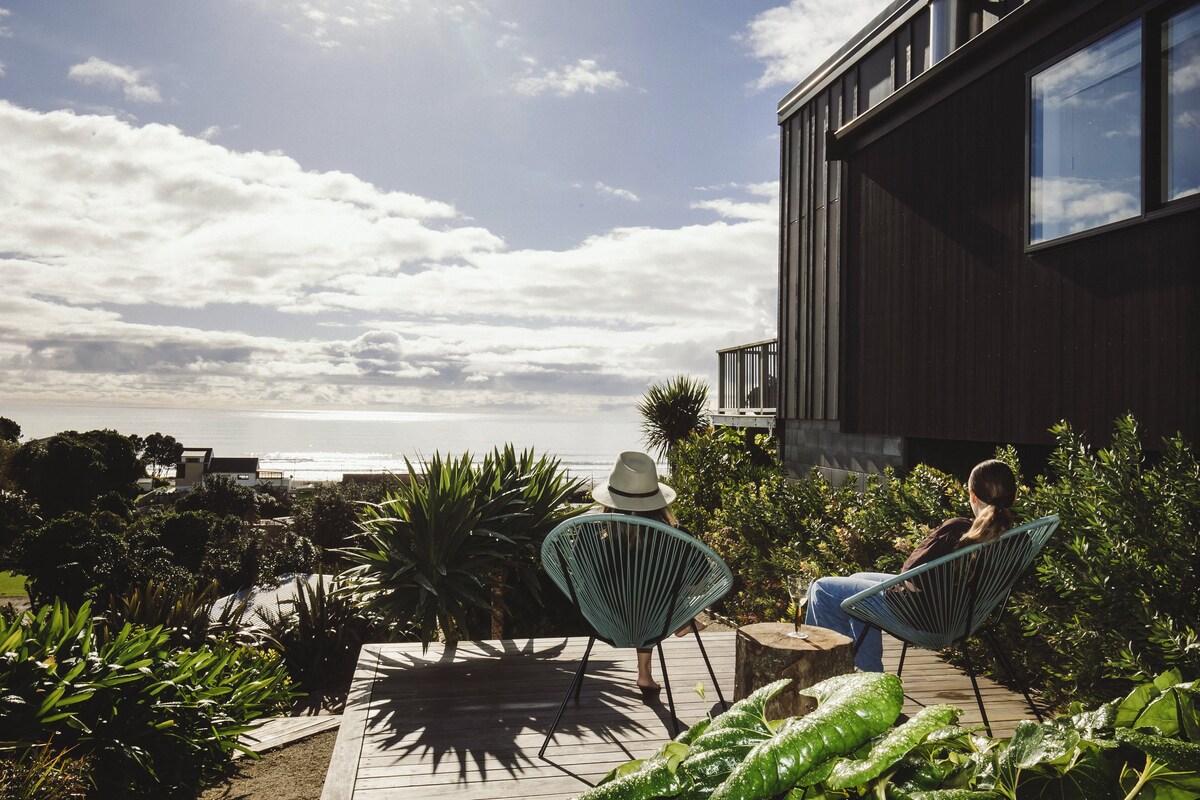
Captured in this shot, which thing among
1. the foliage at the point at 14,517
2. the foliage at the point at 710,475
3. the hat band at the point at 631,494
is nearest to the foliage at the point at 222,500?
the foliage at the point at 14,517

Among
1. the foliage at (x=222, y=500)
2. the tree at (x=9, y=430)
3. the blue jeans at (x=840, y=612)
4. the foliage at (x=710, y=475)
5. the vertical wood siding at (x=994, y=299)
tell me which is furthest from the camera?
the tree at (x=9, y=430)

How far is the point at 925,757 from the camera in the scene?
0.70 meters

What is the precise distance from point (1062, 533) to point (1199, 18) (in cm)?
402

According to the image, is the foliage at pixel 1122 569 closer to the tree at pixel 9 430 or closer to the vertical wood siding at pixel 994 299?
the vertical wood siding at pixel 994 299

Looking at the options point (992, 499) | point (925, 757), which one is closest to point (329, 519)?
point (992, 499)

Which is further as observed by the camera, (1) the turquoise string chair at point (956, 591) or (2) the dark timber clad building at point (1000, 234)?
(2) the dark timber clad building at point (1000, 234)

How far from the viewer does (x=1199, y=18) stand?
5395 mm

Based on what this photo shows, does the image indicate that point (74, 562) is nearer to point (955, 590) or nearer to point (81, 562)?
point (81, 562)

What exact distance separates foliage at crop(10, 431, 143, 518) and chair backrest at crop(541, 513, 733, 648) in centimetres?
2372

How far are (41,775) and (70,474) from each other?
996 inches

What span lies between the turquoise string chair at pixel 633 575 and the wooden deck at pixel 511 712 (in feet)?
A: 0.65

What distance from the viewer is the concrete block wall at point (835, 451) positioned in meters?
9.17

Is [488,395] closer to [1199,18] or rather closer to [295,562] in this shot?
[295,562]

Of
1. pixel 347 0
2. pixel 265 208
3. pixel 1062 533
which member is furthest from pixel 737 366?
pixel 265 208
